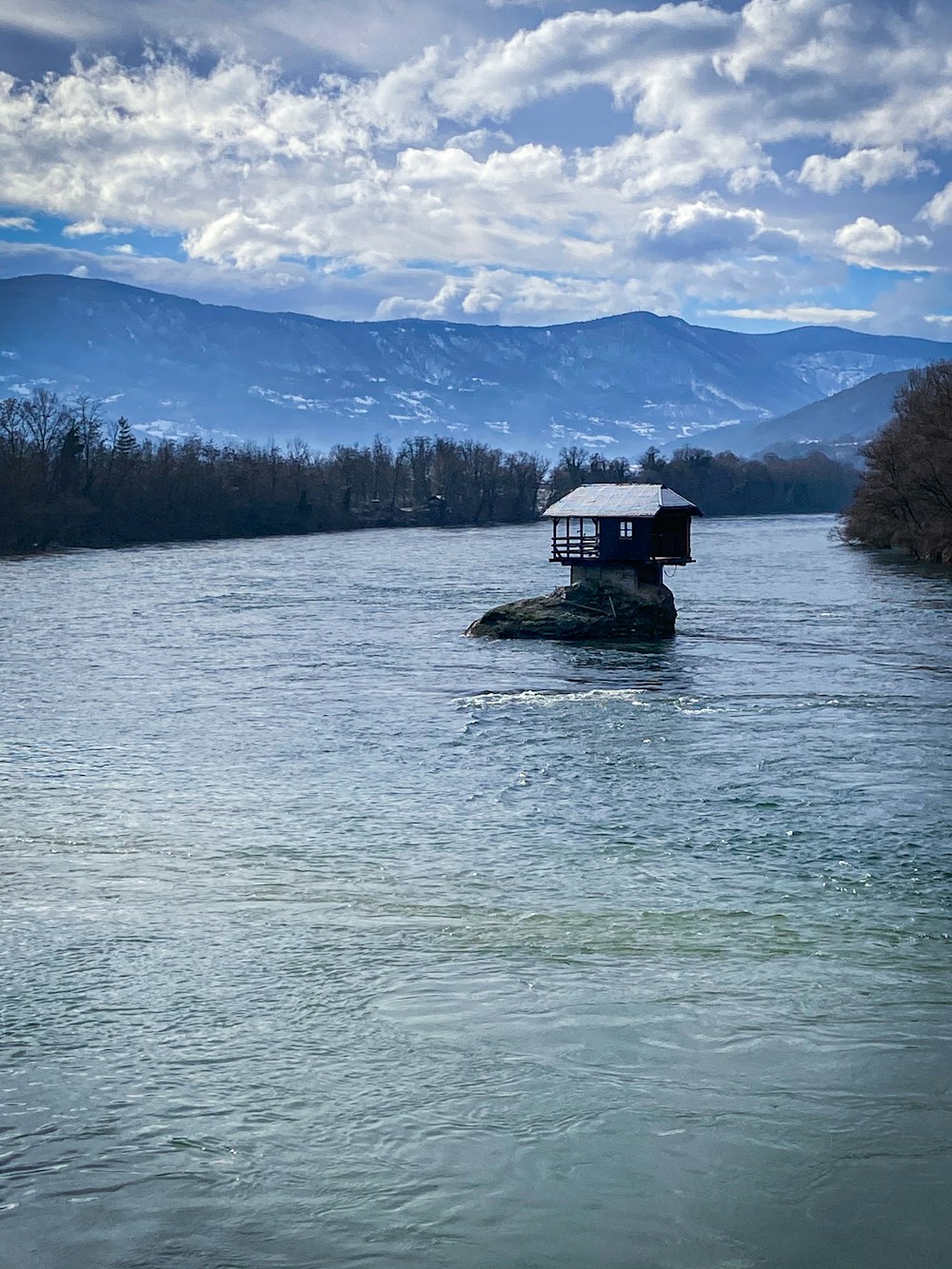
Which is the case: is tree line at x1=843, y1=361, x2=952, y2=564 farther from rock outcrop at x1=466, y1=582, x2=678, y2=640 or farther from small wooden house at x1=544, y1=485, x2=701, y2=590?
rock outcrop at x1=466, y1=582, x2=678, y2=640

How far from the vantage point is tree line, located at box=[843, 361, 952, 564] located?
75375 mm

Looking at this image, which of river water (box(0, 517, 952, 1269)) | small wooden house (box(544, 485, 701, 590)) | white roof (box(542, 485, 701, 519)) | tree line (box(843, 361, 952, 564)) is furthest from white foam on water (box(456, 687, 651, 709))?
tree line (box(843, 361, 952, 564))

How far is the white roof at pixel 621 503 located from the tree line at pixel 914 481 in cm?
2536

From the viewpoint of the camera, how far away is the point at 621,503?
180 feet

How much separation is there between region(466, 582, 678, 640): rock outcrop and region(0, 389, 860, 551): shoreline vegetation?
67.4 metres

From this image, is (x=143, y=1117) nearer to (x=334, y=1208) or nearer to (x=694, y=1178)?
(x=334, y=1208)

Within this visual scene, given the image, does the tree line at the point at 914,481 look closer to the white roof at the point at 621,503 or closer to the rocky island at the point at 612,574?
the white roof at the point at 621,503

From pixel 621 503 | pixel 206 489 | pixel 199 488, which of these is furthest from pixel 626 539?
pixel 206 489

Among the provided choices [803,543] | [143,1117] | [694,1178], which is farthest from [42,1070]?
[803,543]

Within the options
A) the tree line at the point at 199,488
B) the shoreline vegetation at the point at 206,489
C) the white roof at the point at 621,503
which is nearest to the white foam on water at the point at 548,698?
the white roof at the point at 621,503

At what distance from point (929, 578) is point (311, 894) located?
6139cm

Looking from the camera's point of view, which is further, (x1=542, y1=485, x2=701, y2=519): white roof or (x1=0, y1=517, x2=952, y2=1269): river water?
(x1=542, y1=485, x2=701, y2=519): white roof

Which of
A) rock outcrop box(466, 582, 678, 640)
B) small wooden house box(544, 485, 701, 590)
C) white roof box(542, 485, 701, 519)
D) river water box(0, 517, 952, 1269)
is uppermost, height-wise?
white roof box(542, 485, 701, 519)

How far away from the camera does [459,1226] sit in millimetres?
9570
